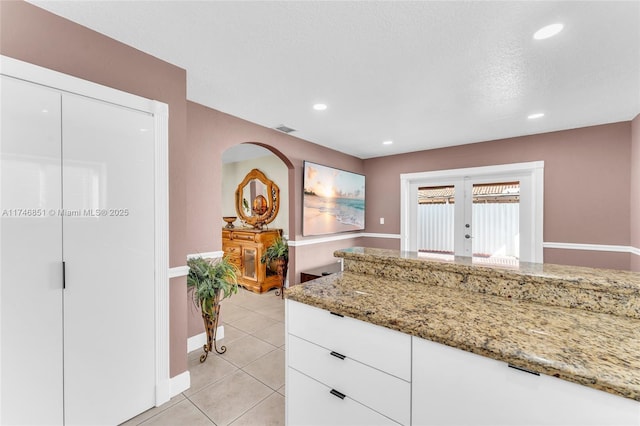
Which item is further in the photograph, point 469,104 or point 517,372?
point 469,104

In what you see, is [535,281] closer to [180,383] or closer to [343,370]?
[343,370]

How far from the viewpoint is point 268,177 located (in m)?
5.16

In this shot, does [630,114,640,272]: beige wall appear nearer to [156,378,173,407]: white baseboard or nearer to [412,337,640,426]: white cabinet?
[412,337,640,426]: white cabinet

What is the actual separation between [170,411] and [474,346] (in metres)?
2.05

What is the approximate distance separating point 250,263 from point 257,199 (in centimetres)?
128

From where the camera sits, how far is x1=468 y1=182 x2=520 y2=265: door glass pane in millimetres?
4008

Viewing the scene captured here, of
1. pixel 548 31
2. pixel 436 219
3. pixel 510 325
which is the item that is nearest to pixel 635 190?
pixel 436 219

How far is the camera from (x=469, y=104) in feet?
9.12

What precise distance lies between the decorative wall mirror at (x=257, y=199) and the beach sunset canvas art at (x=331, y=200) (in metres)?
1.06

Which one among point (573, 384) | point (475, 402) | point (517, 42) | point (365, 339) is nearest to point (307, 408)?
point (365, 339)

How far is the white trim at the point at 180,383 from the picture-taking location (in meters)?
2.03

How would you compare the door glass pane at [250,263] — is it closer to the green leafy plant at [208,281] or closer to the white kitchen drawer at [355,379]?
the green leafy plant at [208,281]

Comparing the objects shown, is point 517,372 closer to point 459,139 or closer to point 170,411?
point 170,411

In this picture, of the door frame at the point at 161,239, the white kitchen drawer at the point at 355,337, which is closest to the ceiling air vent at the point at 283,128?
the door frame at the point at 161,239
